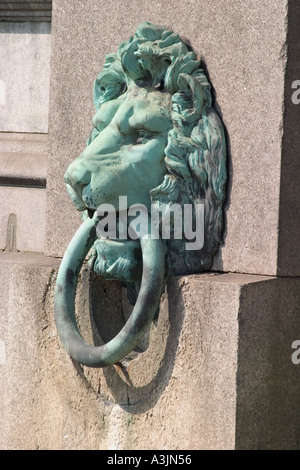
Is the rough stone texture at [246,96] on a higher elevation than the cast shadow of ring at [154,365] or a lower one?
higher

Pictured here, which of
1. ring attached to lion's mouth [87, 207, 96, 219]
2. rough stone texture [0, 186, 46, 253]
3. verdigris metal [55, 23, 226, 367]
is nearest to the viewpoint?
verdigris metal [55, 23, 226, 367]

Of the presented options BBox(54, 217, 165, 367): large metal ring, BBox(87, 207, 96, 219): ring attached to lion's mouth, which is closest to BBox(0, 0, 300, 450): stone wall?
BBox(54, 217, 165, 367): large metal ring

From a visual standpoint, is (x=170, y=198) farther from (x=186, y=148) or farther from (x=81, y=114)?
(x=81, y=114)

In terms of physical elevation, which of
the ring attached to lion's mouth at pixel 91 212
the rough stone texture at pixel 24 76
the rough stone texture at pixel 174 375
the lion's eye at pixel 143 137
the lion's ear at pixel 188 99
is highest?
the rough stone texture at pixel 24 76

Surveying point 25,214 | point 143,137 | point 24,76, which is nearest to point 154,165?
point 143,137

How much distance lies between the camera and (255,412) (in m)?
2.98

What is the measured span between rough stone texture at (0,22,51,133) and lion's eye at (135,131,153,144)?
1115 mm

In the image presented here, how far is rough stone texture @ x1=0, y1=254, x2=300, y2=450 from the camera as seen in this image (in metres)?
2.94

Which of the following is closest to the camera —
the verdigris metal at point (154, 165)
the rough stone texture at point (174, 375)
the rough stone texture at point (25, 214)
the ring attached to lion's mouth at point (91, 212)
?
the rough stone texture at point (174, 375)

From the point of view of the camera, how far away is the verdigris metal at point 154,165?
3.04 m

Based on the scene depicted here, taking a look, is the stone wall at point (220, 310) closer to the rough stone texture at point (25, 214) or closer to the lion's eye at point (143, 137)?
the lion's eye at point (143, 137)

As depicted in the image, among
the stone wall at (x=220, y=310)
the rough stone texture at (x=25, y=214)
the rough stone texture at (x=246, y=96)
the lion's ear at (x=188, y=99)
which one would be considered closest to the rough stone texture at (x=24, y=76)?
the rough stone texture at (x=25, y=214)

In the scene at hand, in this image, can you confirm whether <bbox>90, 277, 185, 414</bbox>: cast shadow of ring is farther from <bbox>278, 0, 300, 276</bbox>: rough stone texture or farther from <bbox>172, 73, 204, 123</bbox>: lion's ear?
<bbox>172, 73, 204, 123</bbox>: lion's ear

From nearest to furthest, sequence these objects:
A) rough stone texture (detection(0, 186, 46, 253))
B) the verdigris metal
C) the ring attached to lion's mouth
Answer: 1. the verdigris metal
2. the ring attached to lion's mouth
3. rough stone texture (detection(0, 186, 46, 253))
